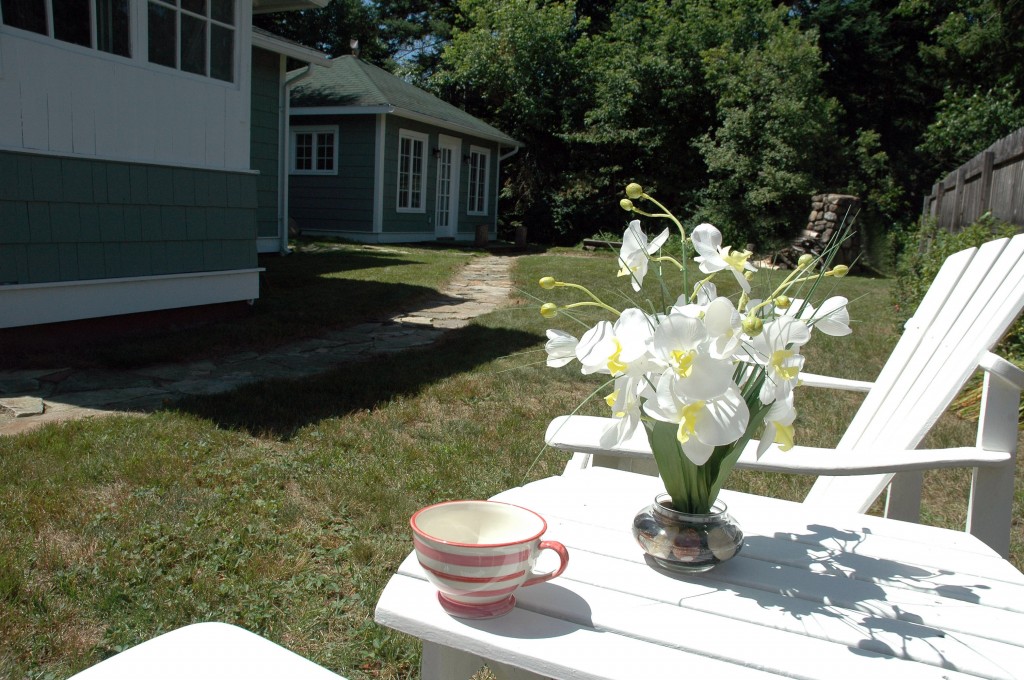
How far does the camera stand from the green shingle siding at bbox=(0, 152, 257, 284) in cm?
509

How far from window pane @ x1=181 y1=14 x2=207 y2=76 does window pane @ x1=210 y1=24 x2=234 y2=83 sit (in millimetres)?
88

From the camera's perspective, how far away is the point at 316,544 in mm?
2688

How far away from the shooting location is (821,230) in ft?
46.0

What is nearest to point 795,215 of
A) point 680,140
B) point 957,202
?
point 680,140

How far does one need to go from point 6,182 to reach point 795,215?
1287 centimetres

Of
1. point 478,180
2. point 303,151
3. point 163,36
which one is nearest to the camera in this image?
point 163,36

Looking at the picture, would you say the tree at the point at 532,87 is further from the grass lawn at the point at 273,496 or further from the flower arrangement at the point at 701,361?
the flower arrangement at the point at 701,361

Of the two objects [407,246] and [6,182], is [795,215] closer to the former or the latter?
[407,246]

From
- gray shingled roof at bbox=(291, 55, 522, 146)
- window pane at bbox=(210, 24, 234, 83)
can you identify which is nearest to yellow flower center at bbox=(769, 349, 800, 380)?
window pane at bbox=(210, 24, 234, 83)

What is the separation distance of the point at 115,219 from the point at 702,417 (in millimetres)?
5634

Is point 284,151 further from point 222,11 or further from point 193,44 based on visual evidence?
point 193,44

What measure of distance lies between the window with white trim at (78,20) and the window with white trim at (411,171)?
8831mm

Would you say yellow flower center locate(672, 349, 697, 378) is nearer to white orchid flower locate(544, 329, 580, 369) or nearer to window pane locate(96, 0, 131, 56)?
white orchid flower locate(544, 329, 580, 369)

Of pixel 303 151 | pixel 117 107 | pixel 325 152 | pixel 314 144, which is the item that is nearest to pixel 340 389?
pixel 117 107
